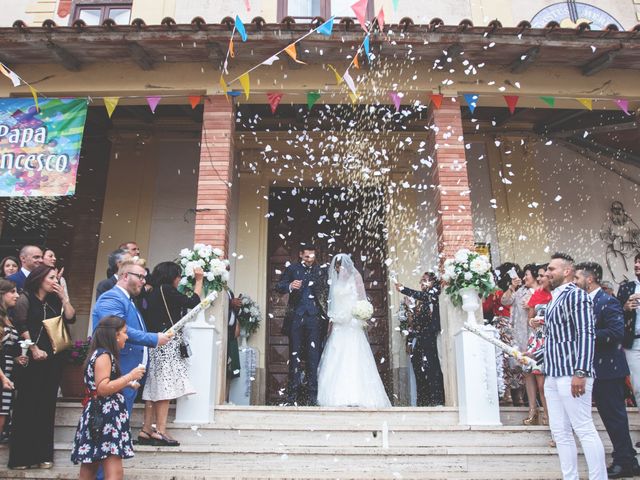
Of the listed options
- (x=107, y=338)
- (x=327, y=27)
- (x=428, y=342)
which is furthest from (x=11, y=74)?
(x=428, y=342)

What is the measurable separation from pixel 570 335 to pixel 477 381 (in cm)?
168

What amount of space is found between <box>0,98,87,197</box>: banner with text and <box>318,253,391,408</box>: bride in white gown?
142 inches

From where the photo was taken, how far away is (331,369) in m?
7.02

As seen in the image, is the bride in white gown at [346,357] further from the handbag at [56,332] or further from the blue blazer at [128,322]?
the handbag at [56,332]

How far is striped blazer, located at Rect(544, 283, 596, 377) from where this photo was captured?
448 cm

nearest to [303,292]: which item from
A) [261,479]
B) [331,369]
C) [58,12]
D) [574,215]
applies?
[331,369]

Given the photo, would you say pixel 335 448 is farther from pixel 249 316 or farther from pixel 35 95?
pixel 35 95

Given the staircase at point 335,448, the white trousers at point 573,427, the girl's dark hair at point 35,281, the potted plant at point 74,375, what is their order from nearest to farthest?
1. the white trousers at point 573,427
2. the staircase at point 335,448
3. the girl's dark hair at point 35,281
4. the potted plant at point 74,375

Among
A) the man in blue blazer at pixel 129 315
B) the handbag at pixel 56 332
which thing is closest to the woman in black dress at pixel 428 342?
the man in blue blazer at pixel 129 315

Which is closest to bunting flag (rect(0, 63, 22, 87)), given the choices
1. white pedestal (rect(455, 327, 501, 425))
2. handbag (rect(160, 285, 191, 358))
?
handbag (rect(160, 285, 191, 358))

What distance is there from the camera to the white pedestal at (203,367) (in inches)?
232

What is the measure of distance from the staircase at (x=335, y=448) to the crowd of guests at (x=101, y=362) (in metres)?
0.34

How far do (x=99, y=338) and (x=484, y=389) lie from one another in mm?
3903

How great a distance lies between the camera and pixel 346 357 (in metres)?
7.03
